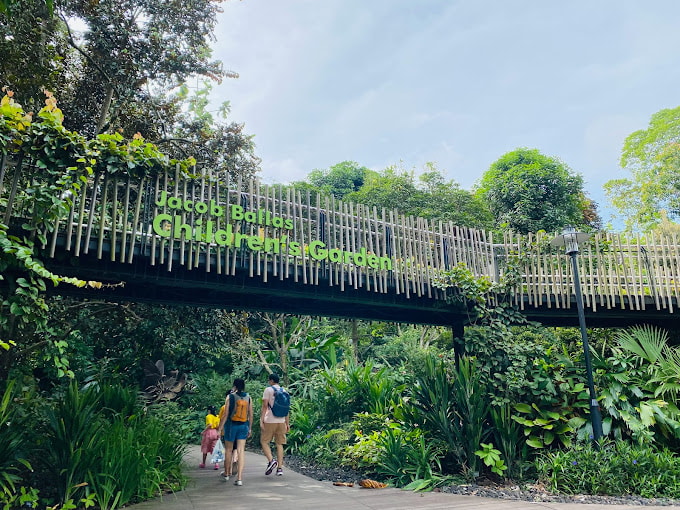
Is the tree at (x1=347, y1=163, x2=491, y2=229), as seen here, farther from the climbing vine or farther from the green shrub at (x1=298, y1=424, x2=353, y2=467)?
the climbing vine

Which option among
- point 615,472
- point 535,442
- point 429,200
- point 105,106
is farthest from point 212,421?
point 429,200

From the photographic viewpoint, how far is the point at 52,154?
218 inches

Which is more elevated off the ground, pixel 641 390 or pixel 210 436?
pixel 641 390

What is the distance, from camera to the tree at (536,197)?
20578 millimetres

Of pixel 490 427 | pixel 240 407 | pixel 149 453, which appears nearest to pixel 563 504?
pixel 490 427

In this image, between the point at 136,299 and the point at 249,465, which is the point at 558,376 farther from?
the point at 136,299

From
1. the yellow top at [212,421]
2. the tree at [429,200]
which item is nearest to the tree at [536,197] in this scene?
the tree at [429,200]

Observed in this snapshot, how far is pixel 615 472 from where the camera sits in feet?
22.1

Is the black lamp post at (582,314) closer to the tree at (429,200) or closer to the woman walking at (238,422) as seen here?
the woman walking at (238,422)

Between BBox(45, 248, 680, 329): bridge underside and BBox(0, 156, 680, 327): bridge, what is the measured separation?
0.02 metres

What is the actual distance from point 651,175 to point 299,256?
30.1m

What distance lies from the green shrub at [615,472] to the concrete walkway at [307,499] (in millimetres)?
698

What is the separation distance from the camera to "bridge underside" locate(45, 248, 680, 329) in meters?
6.36

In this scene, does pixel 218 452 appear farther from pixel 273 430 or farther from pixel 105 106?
pixel 105 106
